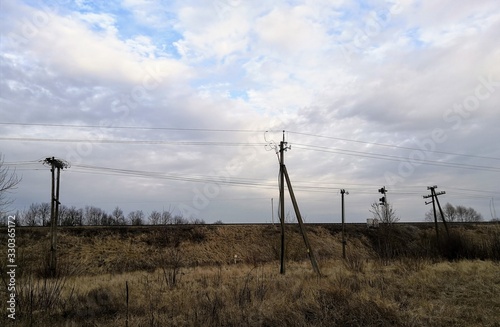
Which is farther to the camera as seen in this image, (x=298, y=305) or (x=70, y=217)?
(x=70, y=217)

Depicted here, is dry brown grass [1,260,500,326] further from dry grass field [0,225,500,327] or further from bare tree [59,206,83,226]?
bare tree [59,206,83,226]

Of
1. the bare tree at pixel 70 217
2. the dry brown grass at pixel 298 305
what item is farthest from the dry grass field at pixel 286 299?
the bare tree at pixel 70 217

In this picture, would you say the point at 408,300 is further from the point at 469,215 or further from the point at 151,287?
the point at 469,215

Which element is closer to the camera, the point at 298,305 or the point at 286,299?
the point at 298,305

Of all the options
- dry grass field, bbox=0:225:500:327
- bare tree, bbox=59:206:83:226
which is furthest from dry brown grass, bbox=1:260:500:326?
bare tree, bbox=59:206:83:226

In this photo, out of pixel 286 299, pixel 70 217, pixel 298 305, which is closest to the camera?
pixel 298 305

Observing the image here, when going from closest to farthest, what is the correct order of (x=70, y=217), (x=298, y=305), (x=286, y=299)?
(x=298, y=305)
(x=286, y=299)
(x=70, y=217)

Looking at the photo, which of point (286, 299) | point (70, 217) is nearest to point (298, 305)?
point (286, 299)

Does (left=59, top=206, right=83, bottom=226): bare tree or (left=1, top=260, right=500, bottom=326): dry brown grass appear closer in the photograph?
(left=1, top=260, right=500, bottom=326): dry brown grass

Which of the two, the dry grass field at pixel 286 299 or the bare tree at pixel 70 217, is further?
the bare tree at pixel 70 217

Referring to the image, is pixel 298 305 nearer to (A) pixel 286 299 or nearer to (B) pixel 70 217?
(A) pixel 286 299

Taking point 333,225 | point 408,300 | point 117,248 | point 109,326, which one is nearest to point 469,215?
point 333,225

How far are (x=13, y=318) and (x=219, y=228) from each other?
35.1m

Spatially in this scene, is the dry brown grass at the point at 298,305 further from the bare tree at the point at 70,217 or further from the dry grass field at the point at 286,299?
the bare tree at the point at 70,217
